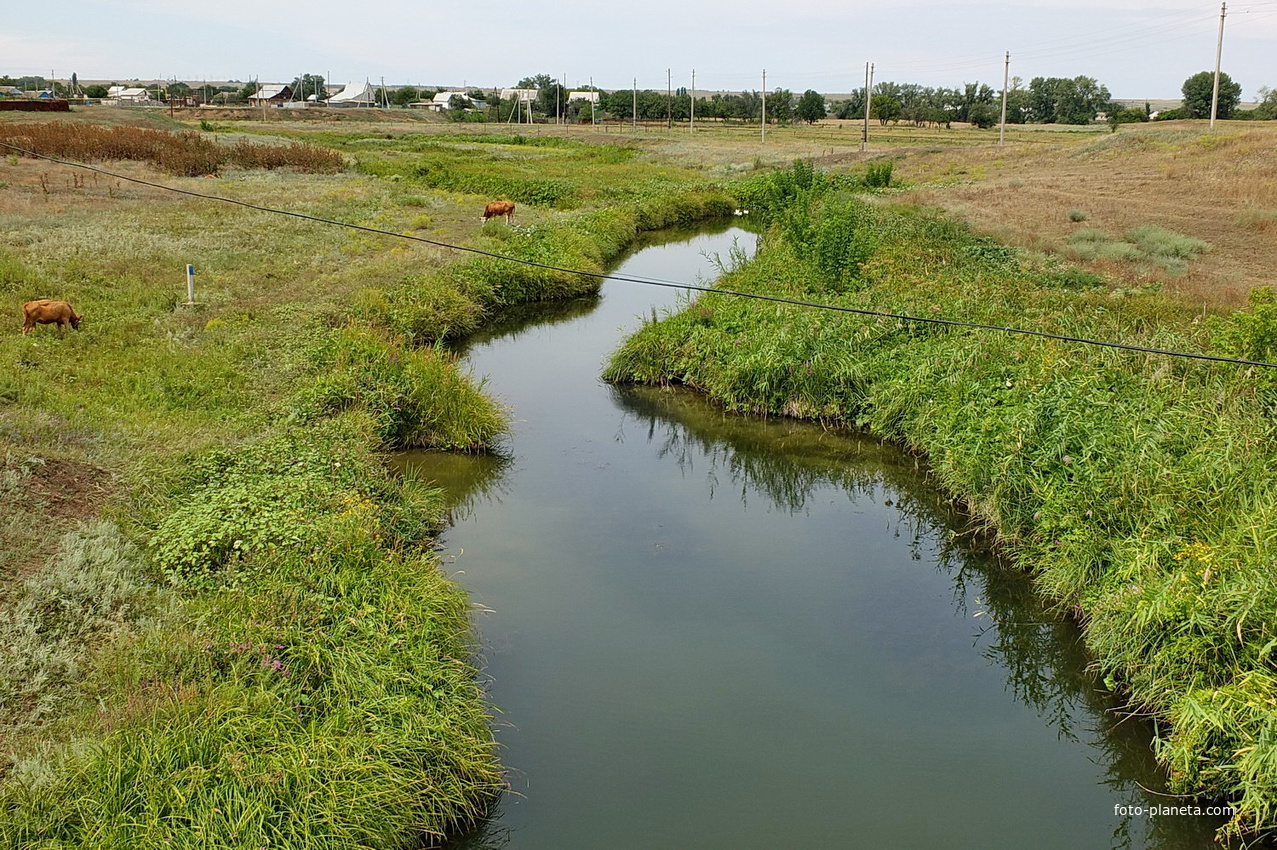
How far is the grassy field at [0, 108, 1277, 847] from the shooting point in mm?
5715

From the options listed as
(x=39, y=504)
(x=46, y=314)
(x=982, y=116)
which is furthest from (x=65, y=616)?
(x=982, y=116)

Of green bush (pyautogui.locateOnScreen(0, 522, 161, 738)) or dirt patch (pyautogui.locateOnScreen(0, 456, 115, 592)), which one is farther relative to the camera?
dirt patch (pyautogui.locateOnScreen(0, 456, 115, 592))

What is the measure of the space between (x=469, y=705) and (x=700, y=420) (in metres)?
7.75

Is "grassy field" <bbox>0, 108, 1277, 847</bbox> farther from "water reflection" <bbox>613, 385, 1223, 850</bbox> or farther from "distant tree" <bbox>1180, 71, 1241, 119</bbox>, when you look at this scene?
"distant tree" <bbox>1180, 71, 1241, 119</bbox>

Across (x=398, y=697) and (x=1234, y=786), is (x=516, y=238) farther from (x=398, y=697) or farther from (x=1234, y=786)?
(x=1234, y=786)

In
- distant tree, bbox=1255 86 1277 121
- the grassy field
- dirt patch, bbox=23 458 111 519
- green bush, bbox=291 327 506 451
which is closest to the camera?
the grassy field

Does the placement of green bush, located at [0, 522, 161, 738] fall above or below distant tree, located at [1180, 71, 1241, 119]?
below

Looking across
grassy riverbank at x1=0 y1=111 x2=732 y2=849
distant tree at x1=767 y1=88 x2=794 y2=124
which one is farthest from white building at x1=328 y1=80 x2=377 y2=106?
grassy riverbank at x1=0 y1=111 x2=732 y2=849

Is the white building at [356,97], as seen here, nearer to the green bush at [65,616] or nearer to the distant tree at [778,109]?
the distant tree at [778,109]

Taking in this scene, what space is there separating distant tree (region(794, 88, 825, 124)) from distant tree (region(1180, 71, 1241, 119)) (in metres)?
32.3

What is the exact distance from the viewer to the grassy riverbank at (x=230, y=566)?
5.39 meters

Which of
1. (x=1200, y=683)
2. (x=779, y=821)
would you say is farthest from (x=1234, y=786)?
(x=779, y=821)

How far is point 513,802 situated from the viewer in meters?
6.42

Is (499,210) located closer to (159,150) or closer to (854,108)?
(159,150)
